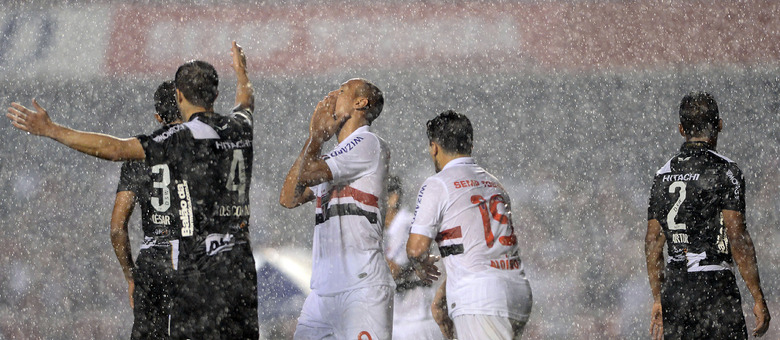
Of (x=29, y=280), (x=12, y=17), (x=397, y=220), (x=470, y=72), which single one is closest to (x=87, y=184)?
(x=29, y=280)

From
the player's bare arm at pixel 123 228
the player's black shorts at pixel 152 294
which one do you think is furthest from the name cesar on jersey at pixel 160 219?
the player's bare arm at pixel 123 228

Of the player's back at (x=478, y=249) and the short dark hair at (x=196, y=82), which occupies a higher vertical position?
the short dark hair at (x=196, y=82)

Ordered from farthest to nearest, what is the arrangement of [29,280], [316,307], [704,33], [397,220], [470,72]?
[470,72]
[704,33]
[29,280]
[397,220]
[316,307]

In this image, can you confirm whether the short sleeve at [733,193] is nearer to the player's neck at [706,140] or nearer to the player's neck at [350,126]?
the player's neck at [706,140]

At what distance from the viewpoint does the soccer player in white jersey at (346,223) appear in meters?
4.52

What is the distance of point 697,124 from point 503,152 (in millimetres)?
8691

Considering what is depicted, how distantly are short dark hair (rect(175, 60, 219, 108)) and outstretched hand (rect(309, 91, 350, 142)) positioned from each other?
53 cm

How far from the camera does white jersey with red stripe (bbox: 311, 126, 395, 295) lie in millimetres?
4590

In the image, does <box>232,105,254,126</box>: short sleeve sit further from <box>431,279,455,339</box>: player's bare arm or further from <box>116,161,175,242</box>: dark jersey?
<box>431,279,455,339</box>: player's bare arm

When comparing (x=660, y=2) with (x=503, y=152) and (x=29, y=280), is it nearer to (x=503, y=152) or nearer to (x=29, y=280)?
(x=503, y=152)

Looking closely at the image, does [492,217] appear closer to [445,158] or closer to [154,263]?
[445,158]

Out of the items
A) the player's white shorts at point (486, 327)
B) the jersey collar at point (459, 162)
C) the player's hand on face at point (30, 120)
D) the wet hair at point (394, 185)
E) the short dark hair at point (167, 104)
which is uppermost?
the short dark hair at point (167, 104)

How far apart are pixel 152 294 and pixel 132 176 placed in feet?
2.18

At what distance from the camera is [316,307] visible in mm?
4648
